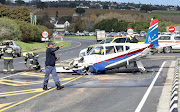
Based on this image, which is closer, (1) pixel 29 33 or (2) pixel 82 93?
(2) pixel 82 93

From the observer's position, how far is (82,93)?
13172 millimetres

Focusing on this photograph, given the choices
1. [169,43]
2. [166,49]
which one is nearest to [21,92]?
[166,49]

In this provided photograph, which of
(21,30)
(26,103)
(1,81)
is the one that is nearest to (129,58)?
(1,81)

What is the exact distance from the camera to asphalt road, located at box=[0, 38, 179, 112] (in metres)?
10.7

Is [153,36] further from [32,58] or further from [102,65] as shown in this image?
[32,58]

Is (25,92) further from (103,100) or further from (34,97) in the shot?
(103,100)

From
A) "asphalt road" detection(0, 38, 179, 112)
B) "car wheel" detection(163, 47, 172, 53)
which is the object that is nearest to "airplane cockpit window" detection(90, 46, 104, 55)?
"asphalt road" detection(0, 38, 179, 112)

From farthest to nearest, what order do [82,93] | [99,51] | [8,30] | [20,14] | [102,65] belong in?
[20,14]
[8,30]
[99,51]
[102,65]
[82,93]

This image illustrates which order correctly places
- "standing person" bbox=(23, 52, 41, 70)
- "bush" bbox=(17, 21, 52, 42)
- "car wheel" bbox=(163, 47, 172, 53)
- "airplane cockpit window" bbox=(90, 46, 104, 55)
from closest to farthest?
"airplane cockpit window" bbox=(90, 46, 104, 55) → "standing person" bbox=(23, 52, 41, 70) → "car wheel" bbox=(163, 47, 172, 53) → "bush" bbox=(17, 21, 52, 42)

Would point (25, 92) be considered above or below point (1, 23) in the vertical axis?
below

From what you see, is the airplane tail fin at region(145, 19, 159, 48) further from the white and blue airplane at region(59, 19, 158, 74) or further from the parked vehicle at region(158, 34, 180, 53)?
the parked vehicle at region(158, 34, 180, 53)

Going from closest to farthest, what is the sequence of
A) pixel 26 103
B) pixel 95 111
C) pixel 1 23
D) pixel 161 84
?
pixel 95 111 < pixel 26 103 < pixel 161 84 < pixel 1 23

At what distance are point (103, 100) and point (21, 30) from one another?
2046 inches

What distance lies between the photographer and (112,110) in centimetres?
1018
